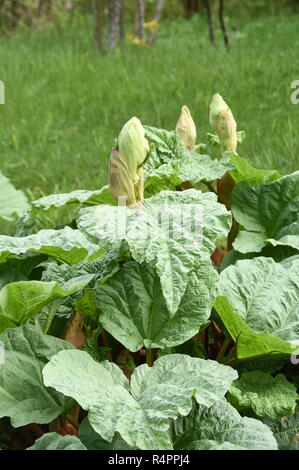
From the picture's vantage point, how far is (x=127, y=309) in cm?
150

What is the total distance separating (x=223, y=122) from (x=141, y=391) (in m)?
0.84

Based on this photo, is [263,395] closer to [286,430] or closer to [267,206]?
[286,430]

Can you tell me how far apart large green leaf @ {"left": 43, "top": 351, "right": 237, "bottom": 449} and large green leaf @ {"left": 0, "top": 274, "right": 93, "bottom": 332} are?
0.38 ft

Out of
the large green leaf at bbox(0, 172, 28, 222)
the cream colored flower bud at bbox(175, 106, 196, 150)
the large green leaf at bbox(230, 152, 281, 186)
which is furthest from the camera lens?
the large green leaf at bbox(0, 172, 28, 222)

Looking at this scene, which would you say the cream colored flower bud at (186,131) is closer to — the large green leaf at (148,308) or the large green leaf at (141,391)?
the large green leaf at (148,308)

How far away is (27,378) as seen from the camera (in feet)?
4.68

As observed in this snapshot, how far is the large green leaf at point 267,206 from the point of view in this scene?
1944 millimetres

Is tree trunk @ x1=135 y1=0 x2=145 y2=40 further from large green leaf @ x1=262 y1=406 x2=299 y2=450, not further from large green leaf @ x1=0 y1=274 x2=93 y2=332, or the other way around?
large green leaf @ x1=262 y1=406 x2=299 y2=450

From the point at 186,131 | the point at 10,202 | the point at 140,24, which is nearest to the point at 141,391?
the point at 186,131

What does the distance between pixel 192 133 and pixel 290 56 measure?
4.24m

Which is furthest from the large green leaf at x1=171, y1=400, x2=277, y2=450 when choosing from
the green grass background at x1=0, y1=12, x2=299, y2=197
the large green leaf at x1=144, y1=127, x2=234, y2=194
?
the green grass background at x1=0, y1=12, x2=299, y2=197

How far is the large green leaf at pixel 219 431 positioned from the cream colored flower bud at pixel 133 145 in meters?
0.46

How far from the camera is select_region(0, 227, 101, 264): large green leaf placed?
158 cm

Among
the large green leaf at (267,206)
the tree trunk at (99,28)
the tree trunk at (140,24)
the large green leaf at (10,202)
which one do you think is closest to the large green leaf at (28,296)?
the large green leaf at (267,206)
